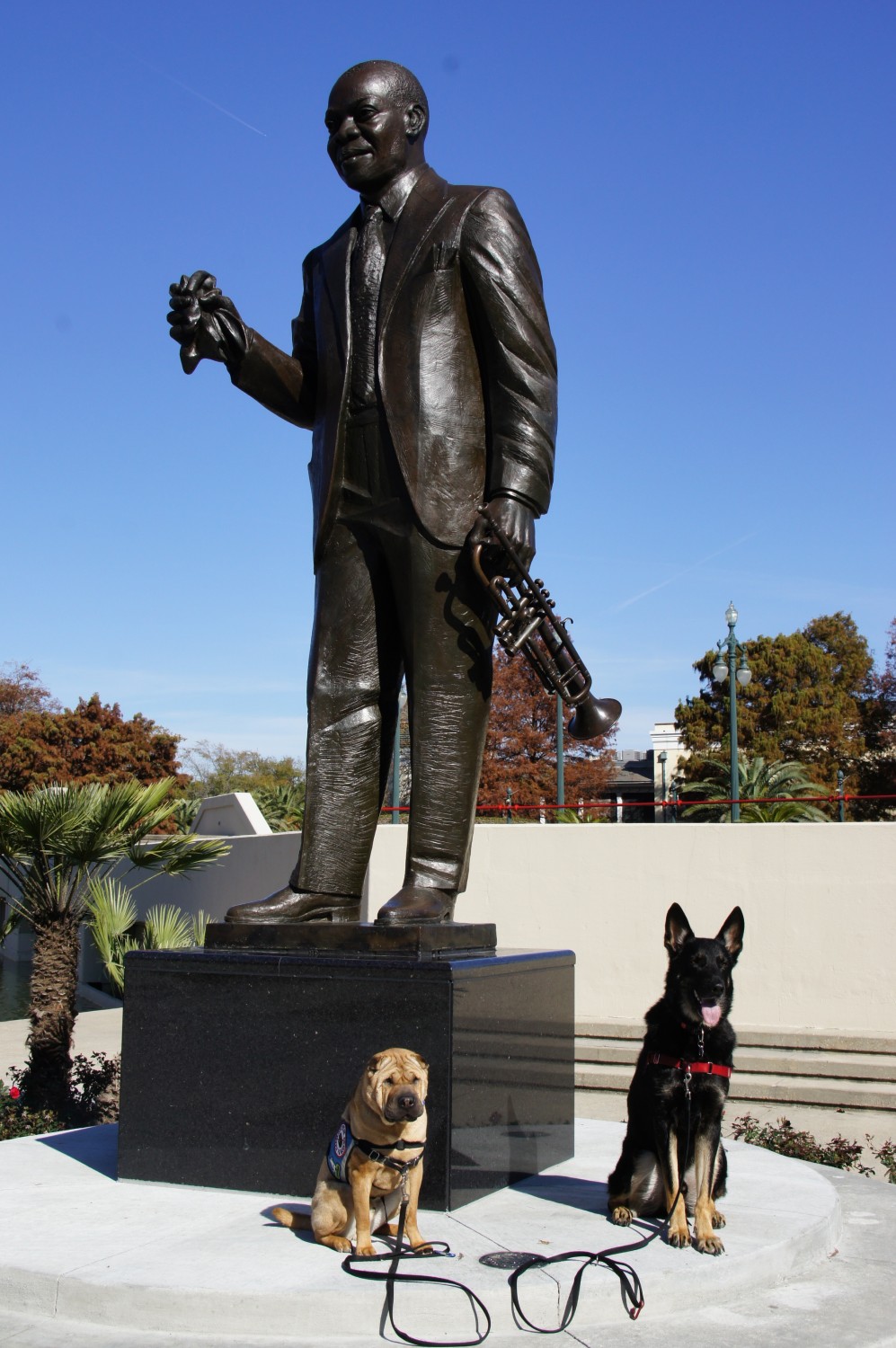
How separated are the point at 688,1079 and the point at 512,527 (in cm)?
208

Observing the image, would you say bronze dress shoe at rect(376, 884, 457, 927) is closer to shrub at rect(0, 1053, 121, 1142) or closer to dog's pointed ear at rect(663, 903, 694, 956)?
dog's pointed ear at rect(663, 903, 694, 956)

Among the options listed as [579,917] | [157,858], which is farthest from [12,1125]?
[579,917]

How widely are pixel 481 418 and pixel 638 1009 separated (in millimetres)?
8219

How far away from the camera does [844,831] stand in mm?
11125

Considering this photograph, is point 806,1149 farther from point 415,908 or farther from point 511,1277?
point 511,1277

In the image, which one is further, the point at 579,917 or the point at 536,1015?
the point at 579,917

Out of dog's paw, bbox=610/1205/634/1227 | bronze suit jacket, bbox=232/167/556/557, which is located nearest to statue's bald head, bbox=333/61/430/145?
bronze suit jacket, bbox=232/167/556/557

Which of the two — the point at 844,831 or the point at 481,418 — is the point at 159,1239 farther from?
the point at 844,831

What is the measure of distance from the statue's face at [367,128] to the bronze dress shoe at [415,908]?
2.82m

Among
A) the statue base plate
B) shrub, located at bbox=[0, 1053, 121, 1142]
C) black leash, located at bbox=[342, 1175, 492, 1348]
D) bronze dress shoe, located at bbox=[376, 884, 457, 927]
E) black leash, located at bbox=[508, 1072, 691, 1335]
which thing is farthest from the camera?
shrub, located at bbox=[0, 1053, 121, 1142]

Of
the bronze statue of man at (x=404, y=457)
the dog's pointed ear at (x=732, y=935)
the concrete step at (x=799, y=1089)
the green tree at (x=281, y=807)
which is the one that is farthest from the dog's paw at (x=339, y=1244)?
the green tree at (x=281, y=807)

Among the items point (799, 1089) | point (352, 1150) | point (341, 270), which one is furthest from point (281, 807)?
point (352, 1150)

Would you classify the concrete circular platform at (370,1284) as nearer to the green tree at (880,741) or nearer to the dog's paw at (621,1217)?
the dog's paw at (621,1217)

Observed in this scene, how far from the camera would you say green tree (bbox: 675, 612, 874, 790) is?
42312 mm
